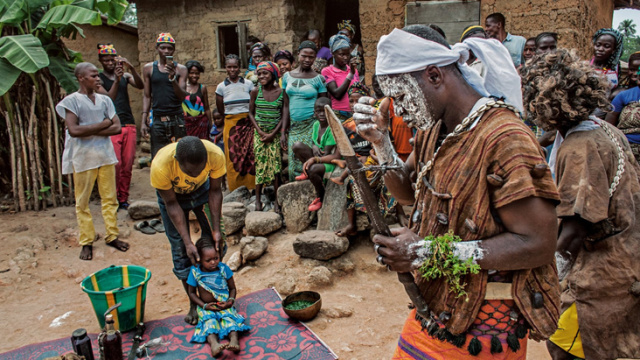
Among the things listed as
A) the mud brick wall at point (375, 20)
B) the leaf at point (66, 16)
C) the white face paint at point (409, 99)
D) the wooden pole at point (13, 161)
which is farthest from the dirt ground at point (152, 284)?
the mud brick wall at point (375, 20)

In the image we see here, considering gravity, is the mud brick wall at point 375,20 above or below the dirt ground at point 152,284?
above

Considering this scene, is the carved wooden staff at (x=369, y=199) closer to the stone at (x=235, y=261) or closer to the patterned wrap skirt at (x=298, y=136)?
the stone at (x=235, y=261)

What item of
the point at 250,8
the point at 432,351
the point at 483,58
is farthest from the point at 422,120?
the point at 250,8

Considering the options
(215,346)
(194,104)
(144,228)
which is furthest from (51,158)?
(215,346)

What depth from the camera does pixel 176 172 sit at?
3719 millimetres

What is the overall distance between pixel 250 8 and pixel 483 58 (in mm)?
8035

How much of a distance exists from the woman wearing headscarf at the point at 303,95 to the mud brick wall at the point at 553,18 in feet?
9.21

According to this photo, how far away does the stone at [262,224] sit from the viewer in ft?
18.0

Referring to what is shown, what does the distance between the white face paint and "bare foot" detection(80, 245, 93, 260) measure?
4955mm

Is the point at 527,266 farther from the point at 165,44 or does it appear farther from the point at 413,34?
the point at 165,44

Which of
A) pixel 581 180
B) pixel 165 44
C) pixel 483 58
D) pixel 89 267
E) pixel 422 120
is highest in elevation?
pixel 165 44

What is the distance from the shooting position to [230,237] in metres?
5.78

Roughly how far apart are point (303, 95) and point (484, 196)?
4547 millimetres

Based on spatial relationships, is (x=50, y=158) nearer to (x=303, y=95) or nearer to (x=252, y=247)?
(x=252, y=247)
